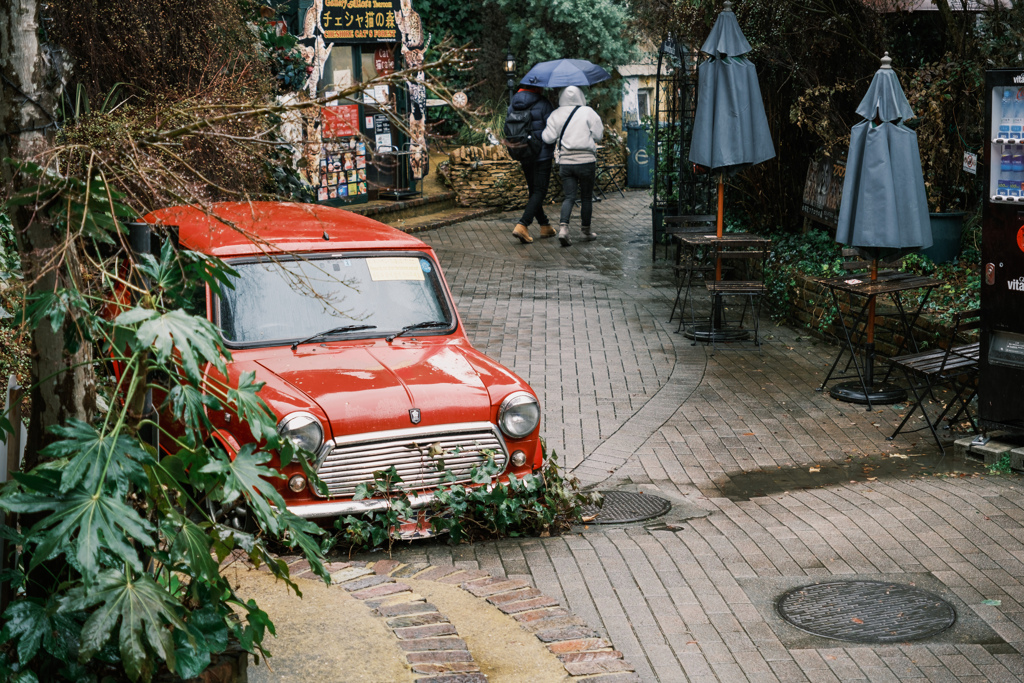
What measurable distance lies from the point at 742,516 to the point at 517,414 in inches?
61.3

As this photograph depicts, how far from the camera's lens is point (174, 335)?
2744mm

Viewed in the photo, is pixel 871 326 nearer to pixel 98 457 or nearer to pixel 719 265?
Answer: pixel 719 265

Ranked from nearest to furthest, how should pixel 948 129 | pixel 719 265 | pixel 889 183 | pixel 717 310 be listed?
pixel 889 183 → pixel 719 265 → pixel 717 310 → pixel 948 129

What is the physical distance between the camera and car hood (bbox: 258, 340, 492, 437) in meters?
5.68

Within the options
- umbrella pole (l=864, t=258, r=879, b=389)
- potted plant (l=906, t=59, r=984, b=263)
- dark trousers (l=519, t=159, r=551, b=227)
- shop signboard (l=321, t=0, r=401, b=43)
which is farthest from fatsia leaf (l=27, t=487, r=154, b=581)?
shop signboard (l=321, t=0, r=401, b=43)

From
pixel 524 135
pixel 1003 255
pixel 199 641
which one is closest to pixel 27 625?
pixel 199 641

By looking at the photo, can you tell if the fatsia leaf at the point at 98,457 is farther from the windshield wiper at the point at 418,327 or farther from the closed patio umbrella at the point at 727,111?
the closed patio umbrella at the point at 727,111

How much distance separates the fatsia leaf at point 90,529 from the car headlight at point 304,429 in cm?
264

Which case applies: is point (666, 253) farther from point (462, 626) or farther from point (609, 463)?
point (462, 626)

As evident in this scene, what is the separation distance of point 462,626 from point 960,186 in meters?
9.19

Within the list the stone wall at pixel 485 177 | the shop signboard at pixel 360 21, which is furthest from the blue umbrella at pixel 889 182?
the stone wall at pixel 485 177

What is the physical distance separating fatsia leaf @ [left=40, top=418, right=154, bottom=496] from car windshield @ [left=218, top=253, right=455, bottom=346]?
3156 mm

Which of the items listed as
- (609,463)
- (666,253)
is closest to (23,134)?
(609,463)

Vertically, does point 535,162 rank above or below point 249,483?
above
